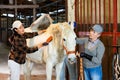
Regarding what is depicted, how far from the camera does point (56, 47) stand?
187 inches

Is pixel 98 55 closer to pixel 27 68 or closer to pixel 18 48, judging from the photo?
pixel 18 48

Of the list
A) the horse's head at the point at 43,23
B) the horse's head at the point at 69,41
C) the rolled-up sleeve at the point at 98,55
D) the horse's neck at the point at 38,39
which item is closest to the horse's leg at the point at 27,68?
the horse's neck at the point at 38,39

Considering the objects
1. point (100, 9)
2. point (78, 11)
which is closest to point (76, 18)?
point (78, 11)

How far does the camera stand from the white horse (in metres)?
4.34

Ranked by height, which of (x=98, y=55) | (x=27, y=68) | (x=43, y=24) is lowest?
(x=27, y=68)

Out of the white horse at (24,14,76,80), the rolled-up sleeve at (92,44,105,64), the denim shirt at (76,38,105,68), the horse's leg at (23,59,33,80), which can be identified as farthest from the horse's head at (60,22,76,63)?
the horse's leg at (23,59,33,80)

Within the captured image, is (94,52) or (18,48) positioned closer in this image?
(94,52)

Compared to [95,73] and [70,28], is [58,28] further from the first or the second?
[95,73]

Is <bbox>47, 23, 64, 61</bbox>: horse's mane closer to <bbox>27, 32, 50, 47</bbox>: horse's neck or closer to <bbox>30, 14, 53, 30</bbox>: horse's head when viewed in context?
<bbox>27, 32, 50, 47</bbox>: horse's neck

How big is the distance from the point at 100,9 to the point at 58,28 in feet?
2.39

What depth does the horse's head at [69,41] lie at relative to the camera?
14.0ft

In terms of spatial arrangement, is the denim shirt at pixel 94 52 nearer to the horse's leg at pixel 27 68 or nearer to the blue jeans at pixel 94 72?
the blue jeans at pixel 94 72

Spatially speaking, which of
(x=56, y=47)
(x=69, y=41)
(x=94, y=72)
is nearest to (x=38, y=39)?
(x=56, y=47)

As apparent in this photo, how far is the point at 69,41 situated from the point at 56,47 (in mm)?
451
